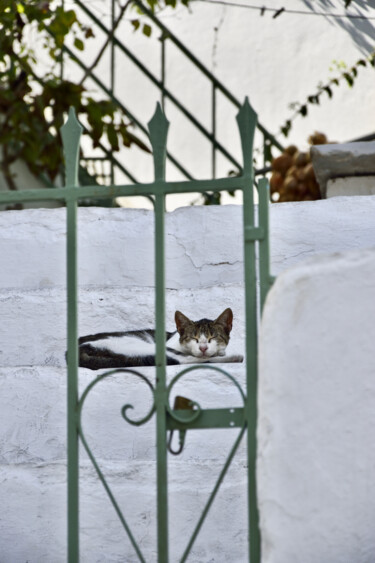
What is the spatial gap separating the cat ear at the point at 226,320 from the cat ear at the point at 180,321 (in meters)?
0.16

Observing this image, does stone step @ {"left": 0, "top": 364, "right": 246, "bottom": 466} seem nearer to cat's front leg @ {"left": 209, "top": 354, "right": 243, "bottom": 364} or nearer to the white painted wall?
cat's front leg @ {"left": 209, "top": 354, "right": 243, "bottom": 364}

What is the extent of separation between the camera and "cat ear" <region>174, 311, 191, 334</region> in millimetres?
3757

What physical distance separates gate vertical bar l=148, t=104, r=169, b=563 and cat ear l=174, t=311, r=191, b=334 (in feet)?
5.12

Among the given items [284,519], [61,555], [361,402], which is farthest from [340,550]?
[61,555]

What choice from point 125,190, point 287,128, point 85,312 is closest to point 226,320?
point 85,312

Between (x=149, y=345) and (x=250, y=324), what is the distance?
149cm

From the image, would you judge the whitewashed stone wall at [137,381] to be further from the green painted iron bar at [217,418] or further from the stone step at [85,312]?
the green painted iron bar at [217,418]

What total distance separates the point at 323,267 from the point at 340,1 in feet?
11.9

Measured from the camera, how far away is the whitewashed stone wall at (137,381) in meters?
2.04

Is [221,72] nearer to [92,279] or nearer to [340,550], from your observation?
[92,279]

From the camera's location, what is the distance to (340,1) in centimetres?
527

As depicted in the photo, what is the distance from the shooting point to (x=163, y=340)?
217 centimetres

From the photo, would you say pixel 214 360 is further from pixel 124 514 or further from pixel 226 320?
pixel 124 514

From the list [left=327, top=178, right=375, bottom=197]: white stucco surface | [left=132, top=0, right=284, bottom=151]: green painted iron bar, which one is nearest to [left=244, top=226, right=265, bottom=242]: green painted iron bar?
[left=327, top=178, right=375, bottom=197]: white stucco surface
